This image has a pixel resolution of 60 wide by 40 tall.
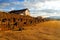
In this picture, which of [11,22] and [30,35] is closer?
[30,35]

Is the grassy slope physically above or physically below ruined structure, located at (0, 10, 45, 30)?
below

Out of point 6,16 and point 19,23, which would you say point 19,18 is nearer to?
point 19,23

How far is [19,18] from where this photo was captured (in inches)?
405

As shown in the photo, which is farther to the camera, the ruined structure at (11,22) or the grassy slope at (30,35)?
the ruined structure at (11,22)

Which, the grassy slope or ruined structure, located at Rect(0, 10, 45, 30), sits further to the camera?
ruined structure, located at Rect(0, 10, 45, 30)

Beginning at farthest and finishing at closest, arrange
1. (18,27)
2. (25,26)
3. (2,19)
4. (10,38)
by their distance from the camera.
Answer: (25,26), (18,27), (2,19), (10,38)

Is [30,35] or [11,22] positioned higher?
[11,22]

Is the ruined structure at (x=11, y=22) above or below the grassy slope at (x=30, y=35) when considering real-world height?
above

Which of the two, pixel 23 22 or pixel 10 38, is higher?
pixel 23 22

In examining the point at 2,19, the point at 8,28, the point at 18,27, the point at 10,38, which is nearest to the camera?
the point at 10,38

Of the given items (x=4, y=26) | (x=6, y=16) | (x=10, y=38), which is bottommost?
(x=10, y=38)

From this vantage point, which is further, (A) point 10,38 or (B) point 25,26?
(B) point 25,26

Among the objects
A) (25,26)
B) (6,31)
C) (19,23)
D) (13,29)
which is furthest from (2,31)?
(25,26)

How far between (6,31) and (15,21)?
94 centimetres
